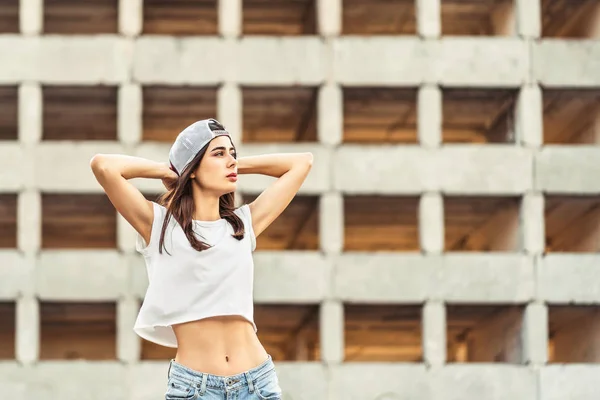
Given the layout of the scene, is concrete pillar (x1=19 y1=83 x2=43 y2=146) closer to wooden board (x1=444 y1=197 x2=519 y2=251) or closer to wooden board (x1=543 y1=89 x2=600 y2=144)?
wooden board (x1=444 y1=197 x2=519 y2=251)

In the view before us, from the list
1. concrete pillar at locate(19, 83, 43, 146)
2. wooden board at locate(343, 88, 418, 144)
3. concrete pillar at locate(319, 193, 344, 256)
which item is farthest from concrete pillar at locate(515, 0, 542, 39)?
concrete pillar at locate(19, 83, 43, 146)

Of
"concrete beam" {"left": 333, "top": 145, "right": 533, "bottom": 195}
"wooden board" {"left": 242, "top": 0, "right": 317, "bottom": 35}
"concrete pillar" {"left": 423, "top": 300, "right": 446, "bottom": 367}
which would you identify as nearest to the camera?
"concrete pillar" {"left": 423, "top": 300, "right": 446, "bottom": 367}

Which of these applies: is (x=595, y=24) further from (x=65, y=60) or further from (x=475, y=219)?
(x=65, y=60)

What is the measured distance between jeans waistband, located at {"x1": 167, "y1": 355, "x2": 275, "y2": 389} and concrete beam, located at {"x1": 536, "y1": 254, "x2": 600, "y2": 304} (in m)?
35.1

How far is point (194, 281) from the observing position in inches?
214

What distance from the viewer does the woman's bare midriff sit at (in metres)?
5.42

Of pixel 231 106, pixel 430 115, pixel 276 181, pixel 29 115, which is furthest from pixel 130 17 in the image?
pixel 276 181

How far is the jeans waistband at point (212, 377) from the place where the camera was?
17.6 ft

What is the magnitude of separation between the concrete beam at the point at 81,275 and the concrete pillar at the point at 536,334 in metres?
13.0

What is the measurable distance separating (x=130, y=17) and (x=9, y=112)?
239 inches

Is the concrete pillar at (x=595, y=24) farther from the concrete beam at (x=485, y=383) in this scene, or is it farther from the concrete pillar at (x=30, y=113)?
the concrete pillar at (x=30, y=113)

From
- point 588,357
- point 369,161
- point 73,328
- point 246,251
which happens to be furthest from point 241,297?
point 73,328

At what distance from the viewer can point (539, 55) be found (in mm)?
40344

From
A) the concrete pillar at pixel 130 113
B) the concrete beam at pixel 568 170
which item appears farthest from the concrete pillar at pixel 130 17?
the concrete beam at pixel 568 170
